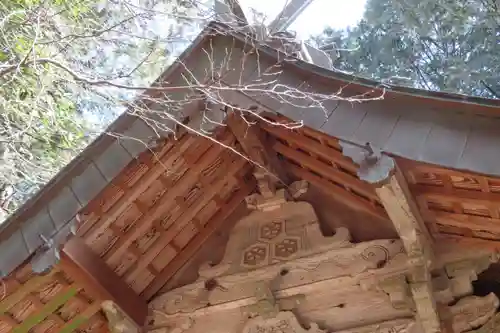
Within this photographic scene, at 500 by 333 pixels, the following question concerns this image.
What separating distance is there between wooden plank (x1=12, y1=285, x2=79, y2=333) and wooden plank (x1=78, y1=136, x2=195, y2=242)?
33 centimetres

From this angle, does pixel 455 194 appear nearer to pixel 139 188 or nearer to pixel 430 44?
pixel 139 188

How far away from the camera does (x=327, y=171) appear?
154 inches

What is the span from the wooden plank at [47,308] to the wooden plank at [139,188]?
0.33 metres

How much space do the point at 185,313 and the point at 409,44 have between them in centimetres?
308

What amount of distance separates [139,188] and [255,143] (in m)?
0.77

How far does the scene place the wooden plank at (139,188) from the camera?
3.73 metres

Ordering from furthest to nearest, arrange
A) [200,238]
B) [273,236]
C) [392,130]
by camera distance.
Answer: [200,238] < [273,236] < [392,130]

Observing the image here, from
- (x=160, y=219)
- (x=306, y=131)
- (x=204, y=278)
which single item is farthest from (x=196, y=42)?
(x=204, y=278)

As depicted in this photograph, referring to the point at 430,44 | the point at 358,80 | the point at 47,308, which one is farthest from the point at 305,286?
the point at 430,44

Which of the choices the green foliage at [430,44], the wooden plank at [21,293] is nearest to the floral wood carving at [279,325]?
the wooden plank at [21,293]

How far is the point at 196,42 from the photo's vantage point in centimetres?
357

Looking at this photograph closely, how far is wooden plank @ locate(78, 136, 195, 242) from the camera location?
147 inches

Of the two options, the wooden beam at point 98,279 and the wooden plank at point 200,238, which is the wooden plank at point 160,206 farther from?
the wooden plank at point 200,238

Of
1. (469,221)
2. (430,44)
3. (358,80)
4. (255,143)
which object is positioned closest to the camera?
(358,80)
